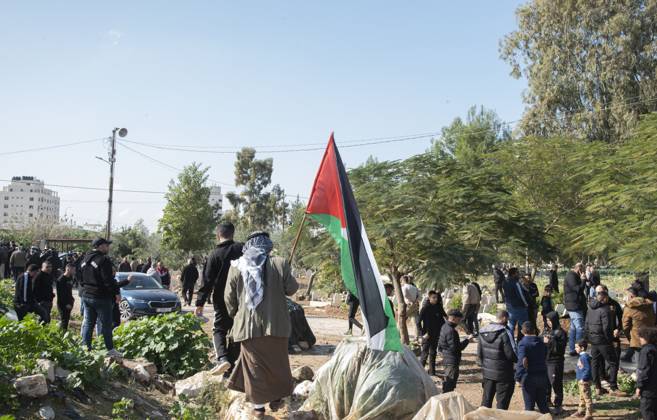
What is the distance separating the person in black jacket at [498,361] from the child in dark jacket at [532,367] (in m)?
0.16

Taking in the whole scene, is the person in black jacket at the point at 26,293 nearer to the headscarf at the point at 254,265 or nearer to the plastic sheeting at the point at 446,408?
the headscarf at the point at 254,265

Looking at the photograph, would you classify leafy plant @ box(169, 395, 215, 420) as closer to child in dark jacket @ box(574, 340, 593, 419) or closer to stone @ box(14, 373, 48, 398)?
stone @ box(14, 373, 48, 398)

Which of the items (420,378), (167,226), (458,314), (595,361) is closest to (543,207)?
(595,361)

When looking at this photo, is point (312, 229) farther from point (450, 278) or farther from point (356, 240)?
point (356, 240)

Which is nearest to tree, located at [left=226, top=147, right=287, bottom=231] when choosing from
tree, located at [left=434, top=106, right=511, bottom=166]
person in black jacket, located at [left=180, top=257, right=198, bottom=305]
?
tree, located at [left=434, top=106, right=511, bottom=166]

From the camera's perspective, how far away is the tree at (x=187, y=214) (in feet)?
127

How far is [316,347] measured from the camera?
44.8 ft

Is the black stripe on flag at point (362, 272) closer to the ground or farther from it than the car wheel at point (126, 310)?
farther from it

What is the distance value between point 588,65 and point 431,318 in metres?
27.8

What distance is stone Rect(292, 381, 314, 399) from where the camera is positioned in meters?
7.29

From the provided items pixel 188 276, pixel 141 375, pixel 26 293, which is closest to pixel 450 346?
pixel 141 375

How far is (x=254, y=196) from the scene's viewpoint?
2371 inches

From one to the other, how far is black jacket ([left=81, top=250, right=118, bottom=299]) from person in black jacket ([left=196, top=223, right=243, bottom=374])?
5.72 ft

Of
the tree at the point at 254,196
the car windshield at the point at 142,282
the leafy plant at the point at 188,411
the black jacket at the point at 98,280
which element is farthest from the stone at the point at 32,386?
the tree at the point at 254,196
